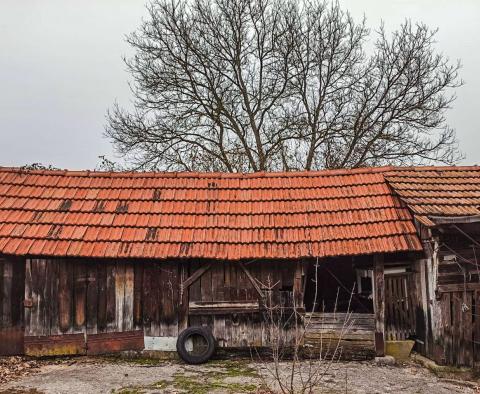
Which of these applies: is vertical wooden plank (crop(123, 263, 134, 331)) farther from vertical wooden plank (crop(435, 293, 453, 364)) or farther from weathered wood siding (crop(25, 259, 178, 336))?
vertical wooden plank (crop(435, 293, 453, 364))

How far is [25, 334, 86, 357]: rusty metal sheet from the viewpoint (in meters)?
9.03

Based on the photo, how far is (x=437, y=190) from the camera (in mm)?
10023

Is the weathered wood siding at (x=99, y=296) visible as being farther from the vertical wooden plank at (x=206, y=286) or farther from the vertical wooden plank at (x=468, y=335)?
the vertical wooden plank at (x=468, y=335)

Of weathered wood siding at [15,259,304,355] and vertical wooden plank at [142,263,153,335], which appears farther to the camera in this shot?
vertical wooden plank at [142,263,153,335]

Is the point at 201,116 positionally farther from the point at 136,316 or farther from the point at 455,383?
the point at 455,383

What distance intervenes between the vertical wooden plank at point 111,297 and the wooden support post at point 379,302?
17.6 feet

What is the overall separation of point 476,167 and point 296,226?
5277mm

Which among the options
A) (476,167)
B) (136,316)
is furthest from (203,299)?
(476,167)

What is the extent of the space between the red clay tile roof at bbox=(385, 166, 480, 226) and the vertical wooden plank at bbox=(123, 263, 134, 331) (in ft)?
19.4

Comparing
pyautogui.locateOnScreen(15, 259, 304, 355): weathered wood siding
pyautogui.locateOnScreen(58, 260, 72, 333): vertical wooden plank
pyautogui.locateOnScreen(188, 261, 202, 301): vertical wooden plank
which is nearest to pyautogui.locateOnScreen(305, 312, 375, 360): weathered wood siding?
pyautogui.locateOnScreen(15, 259, 304, 355): weathered wood siding

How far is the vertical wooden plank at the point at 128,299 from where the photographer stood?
364 inches

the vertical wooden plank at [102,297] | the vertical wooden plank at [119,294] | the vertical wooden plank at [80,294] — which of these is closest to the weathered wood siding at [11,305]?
the vertical wooden plank at [80,294]

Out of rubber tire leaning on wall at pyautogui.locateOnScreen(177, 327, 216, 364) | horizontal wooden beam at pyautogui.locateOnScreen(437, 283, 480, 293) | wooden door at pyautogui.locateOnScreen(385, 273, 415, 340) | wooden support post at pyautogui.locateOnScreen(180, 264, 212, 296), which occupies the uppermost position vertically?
wooden support post at pyautogui.locateOnScreen(180, 264, 212, 296)

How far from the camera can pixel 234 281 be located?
9.29 metres
